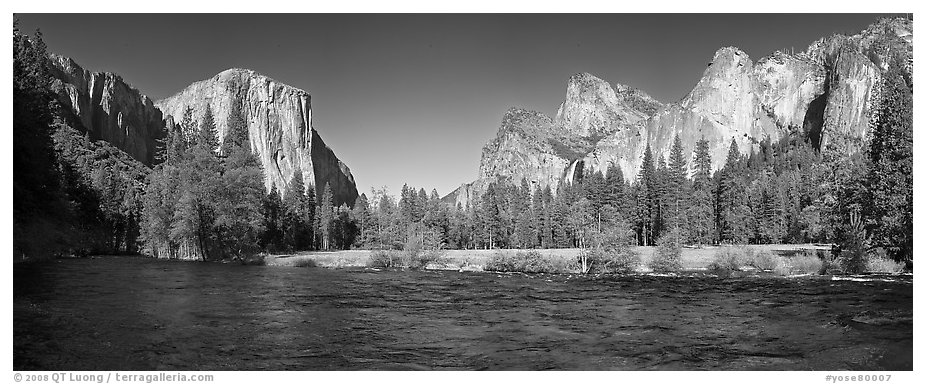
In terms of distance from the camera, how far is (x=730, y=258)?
39625 mm

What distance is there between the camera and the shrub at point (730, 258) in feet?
127

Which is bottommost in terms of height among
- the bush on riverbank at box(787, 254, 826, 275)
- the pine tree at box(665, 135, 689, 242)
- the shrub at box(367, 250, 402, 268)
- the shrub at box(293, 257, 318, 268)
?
the shrub at box(293, 257, 318, 268)

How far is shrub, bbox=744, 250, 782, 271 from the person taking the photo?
124 ft

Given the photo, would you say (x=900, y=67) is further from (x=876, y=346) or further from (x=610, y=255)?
(x=876, y=346)

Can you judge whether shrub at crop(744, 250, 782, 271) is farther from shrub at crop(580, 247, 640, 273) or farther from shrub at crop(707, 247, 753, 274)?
→ shrub at crop(580, 247, 640, 273)

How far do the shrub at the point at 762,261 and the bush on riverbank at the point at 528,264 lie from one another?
1195cm

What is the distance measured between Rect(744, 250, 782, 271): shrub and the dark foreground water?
11.0 meters

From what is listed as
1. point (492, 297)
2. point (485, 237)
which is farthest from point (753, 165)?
point (492, 297)

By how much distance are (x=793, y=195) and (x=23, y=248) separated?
344 ft

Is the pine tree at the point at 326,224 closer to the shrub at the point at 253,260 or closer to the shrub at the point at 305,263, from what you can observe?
the shrub at the point at 253,260

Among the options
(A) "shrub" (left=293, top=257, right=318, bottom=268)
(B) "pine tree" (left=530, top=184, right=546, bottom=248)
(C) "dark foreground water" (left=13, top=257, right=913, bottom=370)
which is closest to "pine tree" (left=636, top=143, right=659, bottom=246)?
(B) "pine tree" (left=530, top=184, right=546, bottom=248)

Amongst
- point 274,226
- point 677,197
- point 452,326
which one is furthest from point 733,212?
point 452,326

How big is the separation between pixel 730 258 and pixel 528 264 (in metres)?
13.8

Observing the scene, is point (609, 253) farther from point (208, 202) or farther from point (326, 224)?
point (326, 224)
